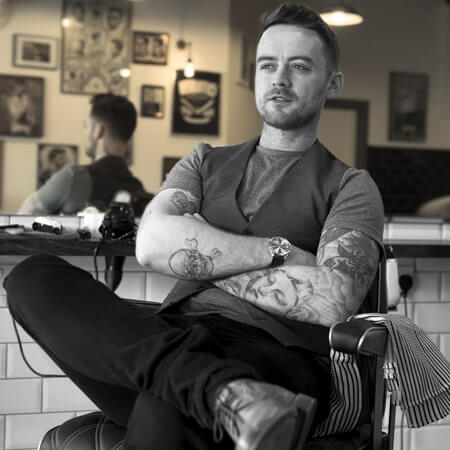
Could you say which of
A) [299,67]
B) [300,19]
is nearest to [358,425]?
[299,67]

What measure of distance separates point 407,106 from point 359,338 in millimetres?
1851

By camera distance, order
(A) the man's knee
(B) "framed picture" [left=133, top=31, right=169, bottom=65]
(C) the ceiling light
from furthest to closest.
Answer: (C) the ceiling light
(B) "framed picture" [left=133, top=31, right=169, bottom=65]
(A) the man's knee

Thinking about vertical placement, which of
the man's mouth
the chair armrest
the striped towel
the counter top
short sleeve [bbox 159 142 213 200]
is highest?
the man's mouth

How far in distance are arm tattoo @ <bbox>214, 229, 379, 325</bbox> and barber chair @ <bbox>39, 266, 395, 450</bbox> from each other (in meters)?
0.12

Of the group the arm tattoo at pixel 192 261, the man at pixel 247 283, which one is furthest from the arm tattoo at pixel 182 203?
the arm tattoo at pixel 192 261

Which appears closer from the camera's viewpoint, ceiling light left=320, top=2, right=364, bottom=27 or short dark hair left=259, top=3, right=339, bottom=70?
short dark hair left=259, top=3, right=339, bottom=70

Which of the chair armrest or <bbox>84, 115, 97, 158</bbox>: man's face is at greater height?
<bbox>84, 115, 97, 158</bbox>: man's face

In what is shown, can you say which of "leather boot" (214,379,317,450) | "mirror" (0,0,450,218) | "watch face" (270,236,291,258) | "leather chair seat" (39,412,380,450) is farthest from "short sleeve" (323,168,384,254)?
"mirror" (0,0,450,218)

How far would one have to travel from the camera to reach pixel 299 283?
1.52m

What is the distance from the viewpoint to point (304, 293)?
1.51 m

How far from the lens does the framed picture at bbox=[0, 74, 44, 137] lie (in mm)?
2562

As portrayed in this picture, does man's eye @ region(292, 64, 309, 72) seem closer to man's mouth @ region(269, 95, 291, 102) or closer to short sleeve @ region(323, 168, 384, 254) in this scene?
man's mouth @ region(269, 95, 291, 102)

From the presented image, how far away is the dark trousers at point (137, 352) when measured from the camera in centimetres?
114

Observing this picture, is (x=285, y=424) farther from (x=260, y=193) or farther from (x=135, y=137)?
(x=135, y=137)
